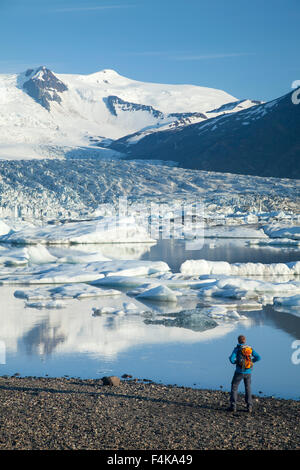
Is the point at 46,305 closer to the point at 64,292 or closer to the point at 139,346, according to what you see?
the point at 64,292

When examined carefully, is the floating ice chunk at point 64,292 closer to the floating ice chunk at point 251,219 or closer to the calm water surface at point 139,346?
the calm water surface at point 139,346

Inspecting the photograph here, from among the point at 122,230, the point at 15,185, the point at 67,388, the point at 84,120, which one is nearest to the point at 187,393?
the point at 67,388

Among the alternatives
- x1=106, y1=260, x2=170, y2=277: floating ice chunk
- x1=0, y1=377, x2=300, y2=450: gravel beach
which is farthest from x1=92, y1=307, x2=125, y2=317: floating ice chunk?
x1=106, y1=260, x2=170, y2=277: floating ice chunk

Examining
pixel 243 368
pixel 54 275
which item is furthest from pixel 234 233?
pixel 243 368

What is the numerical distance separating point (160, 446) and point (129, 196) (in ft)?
147

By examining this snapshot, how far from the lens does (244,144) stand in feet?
326

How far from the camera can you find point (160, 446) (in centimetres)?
489

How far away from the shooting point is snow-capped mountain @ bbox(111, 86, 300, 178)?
92.9 meters

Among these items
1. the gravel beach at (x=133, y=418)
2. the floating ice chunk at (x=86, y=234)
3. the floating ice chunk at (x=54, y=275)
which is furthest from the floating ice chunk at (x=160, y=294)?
the floating ice chunk at (x=86, y=234)

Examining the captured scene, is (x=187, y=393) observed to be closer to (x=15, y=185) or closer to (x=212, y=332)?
(x=212, y=332)

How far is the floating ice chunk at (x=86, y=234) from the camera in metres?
27.3

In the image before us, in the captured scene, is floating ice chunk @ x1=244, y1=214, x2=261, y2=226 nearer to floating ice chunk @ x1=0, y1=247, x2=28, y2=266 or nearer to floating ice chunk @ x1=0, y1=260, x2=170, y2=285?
floating ice chunk @ x1=0, y1=247, x2=28, y2=266

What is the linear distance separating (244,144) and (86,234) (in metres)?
75.9

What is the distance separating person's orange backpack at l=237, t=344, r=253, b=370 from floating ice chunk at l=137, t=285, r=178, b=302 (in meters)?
7.20
